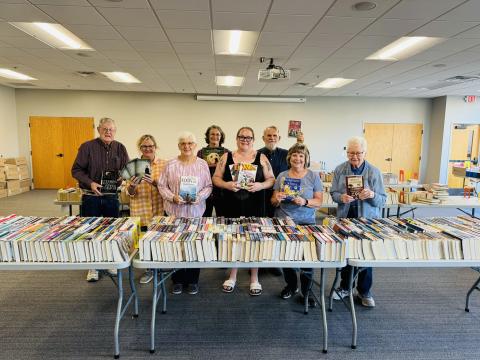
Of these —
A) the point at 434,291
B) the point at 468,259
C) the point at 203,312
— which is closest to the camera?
the point at 468,259

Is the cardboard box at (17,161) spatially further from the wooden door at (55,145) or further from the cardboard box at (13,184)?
the cardboard box at (13,184)

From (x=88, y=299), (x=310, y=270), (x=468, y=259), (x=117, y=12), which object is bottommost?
(x=88, y=299)

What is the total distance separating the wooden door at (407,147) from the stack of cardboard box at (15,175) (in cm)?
1179

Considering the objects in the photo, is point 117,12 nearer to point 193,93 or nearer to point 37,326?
point 37,326

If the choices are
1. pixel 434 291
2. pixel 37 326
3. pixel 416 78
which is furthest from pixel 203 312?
pixel 416 78

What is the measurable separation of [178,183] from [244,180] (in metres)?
0.62

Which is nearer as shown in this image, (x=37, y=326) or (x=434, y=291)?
(x=37, y=326)

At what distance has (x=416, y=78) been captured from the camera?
680 cm

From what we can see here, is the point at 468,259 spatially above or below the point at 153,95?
below

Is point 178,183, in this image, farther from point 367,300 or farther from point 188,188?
point 367,300

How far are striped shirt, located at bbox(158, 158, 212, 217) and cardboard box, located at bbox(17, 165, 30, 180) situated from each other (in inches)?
320

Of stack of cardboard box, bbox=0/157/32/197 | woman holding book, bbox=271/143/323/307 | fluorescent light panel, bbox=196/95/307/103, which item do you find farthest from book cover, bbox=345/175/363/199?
stack of cardboard box, bbox=0/157/32/197

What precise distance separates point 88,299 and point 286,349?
1.95m

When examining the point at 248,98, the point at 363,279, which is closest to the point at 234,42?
the point at 363,279
